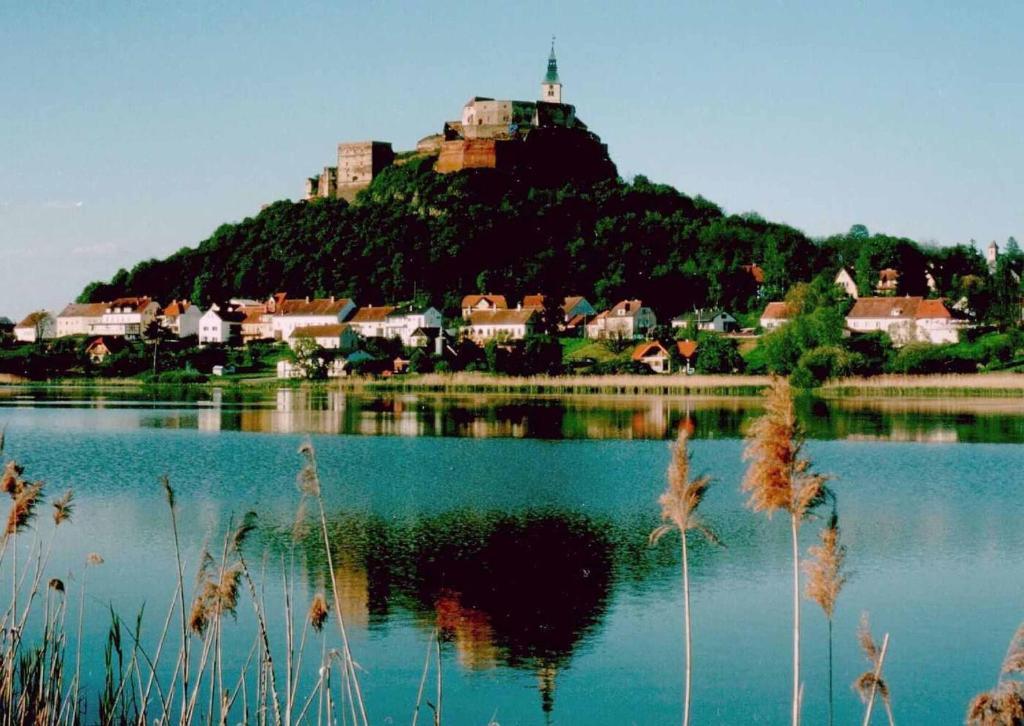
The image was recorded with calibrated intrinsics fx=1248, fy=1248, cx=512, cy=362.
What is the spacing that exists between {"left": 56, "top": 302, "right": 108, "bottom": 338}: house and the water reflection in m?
43.3

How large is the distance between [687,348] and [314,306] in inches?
1441

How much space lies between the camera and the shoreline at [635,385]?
63625mm

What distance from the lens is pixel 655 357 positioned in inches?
3169

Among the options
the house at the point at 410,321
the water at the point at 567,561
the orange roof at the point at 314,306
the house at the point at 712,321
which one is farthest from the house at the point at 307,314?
the water at the point at 567,561

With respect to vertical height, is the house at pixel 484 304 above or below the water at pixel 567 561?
above

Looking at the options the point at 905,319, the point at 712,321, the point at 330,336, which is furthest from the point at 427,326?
the point at 905,319

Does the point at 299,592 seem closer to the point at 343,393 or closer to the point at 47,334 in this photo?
the point at 343,393

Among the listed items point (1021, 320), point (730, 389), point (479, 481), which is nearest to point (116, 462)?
point (479, 481)

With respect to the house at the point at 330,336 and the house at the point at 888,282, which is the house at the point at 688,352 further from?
the house at the point at 330,336

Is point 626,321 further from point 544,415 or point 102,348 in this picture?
point 102,348

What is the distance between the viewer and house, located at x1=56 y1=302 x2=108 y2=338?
115562mm

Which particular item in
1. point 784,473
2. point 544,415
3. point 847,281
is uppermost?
point 847,281

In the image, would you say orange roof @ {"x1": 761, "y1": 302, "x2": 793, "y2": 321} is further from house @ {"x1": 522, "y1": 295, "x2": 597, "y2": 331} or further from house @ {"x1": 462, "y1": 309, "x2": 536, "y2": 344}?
house @ {"x1": 462, "y1": 309, "x2": 536, "y2": 344}

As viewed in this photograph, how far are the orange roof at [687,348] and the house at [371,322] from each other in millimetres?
26867
